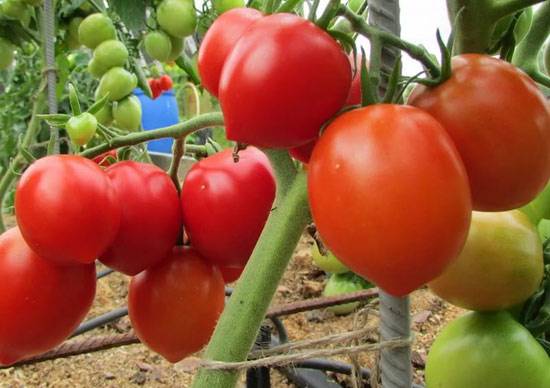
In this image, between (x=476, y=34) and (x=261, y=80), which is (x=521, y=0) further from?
(x=261, y=80)

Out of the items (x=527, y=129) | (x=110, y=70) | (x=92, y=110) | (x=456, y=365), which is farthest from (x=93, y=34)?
(x=527, y=129)

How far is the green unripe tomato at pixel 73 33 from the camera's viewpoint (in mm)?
1333

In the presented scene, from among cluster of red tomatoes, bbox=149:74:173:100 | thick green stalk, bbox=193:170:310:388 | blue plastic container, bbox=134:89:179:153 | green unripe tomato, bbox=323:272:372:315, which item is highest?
thick green stalk, bbox=193:170:310:388

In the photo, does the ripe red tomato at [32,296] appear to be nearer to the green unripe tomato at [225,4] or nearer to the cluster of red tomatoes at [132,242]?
the cluster of red tomatoes at [132,242]

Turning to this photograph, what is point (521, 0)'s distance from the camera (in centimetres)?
32

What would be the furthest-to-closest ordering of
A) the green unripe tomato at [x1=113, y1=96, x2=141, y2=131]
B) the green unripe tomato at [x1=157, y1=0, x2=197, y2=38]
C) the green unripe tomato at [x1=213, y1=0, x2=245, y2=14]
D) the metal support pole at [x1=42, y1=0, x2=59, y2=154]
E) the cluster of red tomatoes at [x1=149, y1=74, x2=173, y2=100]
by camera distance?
the cluster of red tomatoes at [x1=149, y1=74, x2=173, y2=100], the green unripe tomato at [x1=113, y1=96, x2=141, y2=131], the green unripe tomato at [x1=157, y1=0, x2=197, y2=38], the metal support pole at [x1=42, y1=0, x2=59, y2=154], the green unripe tomato at [x1=213, y1=0, x2=245, y2=14]

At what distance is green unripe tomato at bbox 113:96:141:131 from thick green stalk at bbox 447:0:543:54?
905mm

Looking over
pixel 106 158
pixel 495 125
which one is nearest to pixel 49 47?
Answer: pixel 106 158

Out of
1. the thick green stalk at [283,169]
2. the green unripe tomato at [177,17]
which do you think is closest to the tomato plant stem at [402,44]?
the thick green stalk at [283,169]

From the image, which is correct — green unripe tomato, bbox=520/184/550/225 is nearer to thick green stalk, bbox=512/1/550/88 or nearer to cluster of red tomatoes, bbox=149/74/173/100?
thick green stalk, bbox=512/1/550/88

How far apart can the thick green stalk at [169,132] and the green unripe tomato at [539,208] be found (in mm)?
357

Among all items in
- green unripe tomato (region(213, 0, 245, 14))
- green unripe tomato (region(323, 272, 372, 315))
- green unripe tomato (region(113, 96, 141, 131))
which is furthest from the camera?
green unripe tomato (region(323, 272, 372, 315))

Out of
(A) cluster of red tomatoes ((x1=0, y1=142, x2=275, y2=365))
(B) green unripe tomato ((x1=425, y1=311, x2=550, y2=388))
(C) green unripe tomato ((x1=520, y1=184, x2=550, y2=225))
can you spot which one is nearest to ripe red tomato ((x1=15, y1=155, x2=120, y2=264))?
(A) cluster of red tomatoes ((x1=0, y1=142, x2=275, y2=365))

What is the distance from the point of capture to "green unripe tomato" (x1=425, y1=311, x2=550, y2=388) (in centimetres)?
52
